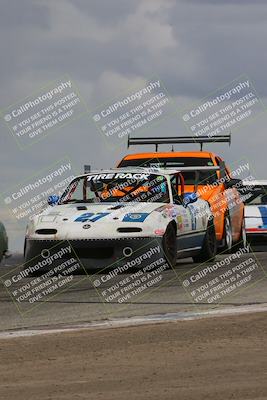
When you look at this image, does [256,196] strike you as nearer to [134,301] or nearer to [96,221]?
[96,221]

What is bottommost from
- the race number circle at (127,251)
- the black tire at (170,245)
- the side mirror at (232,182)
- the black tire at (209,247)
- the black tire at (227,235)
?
the black tire at (227,235)

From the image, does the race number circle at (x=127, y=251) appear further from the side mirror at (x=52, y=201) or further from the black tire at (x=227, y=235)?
the black tire at (x=227, y=235)

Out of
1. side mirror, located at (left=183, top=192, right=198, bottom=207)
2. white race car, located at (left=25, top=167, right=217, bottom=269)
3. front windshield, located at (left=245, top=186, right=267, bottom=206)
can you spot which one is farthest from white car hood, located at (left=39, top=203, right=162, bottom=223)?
front windshield, located at (left=245, top=186, right=267, bottom=206)

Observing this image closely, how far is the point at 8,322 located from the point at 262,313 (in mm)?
2338

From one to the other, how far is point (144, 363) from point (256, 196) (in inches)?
634

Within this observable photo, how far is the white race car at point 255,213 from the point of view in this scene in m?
21.8

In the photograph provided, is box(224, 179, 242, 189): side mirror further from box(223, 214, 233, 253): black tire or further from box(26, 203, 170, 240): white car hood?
box(26, 203, 170, 240): white car hood

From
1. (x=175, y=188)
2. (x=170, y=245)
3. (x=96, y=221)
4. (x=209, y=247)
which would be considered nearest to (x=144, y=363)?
(x=96, y=221)

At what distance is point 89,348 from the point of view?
760cm

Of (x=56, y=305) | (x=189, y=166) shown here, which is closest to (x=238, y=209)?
(x=189, y=166)

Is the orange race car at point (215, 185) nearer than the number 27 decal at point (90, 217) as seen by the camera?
No

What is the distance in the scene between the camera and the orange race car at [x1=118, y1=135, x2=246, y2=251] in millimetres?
17203

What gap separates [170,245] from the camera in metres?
13.9

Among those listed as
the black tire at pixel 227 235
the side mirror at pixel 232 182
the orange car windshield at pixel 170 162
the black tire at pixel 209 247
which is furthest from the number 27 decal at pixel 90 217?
the orange car windshield at pixel 170 162
